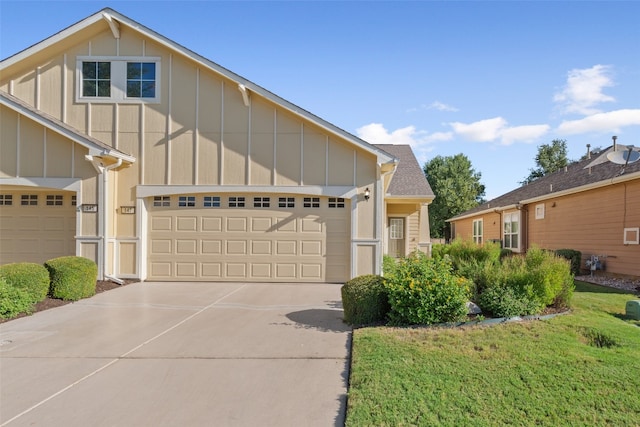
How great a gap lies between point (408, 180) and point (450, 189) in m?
27.9

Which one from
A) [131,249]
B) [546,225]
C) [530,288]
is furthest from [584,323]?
[546,225]

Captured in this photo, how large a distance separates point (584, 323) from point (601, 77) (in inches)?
446

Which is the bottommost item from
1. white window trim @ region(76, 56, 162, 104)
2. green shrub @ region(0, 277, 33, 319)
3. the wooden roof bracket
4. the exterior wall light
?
green shrub @ region(0, 277, 33, 319)

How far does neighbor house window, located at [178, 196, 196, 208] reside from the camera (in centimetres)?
1124

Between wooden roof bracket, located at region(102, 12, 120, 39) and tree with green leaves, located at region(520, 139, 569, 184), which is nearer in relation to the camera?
wooden roof bracket, located at region(102, 12, 120, 39)

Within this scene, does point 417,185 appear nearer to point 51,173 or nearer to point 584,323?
point 584,323

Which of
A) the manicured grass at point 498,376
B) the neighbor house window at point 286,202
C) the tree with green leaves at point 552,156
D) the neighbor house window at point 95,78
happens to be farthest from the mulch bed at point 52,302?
the tree with green leaves at point 552,156

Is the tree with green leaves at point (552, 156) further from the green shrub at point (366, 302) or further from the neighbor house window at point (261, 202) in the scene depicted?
the green shrub at point (366, 302)

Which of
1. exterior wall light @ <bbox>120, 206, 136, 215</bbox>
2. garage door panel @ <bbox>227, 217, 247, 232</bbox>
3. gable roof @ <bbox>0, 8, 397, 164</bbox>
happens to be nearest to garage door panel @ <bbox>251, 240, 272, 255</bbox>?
garage door panel @ <bbox>227, 217, 247, 232</bbox>

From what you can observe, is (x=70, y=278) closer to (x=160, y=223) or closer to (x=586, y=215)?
(x=160, y=223)

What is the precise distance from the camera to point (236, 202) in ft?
36.9

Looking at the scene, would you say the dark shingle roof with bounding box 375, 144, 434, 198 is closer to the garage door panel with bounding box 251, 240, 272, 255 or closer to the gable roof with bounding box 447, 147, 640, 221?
the gable roof with bounding box 447, 147, 640, 221

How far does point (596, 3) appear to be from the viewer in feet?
31.3

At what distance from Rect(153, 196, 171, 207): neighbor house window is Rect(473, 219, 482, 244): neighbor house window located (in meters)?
20.1
